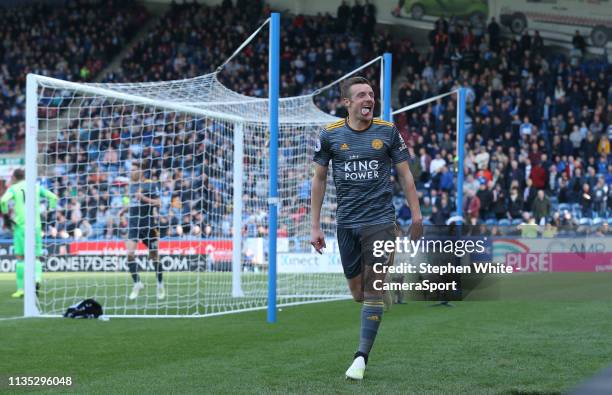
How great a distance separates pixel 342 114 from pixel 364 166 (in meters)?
23.2

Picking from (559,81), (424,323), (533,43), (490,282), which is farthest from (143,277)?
(533,43)

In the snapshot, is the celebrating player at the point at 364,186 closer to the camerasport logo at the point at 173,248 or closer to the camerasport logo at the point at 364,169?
the camerasport logo at the point at 364,169

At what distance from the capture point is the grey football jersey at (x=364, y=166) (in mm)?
7117

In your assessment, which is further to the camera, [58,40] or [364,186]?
[58,40]

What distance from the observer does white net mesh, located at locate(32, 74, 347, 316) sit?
14.2 m

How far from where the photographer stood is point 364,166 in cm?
713

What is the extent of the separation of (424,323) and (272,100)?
11.0ft

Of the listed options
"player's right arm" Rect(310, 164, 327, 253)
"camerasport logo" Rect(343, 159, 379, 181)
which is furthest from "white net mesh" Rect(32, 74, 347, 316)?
"camerasport logo" Rect(343, 159, 379, 181)

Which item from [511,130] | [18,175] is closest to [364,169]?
[18,175]

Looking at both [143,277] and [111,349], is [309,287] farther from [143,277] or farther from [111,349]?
[111,349]

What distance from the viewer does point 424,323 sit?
11.0 metres

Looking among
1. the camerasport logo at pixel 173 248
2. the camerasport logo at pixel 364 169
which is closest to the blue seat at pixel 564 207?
the camerasport logo at pixel 173 248

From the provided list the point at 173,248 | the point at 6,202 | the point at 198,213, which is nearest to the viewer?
the point at 6,202

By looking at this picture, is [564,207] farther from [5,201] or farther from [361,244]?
[361,244]
